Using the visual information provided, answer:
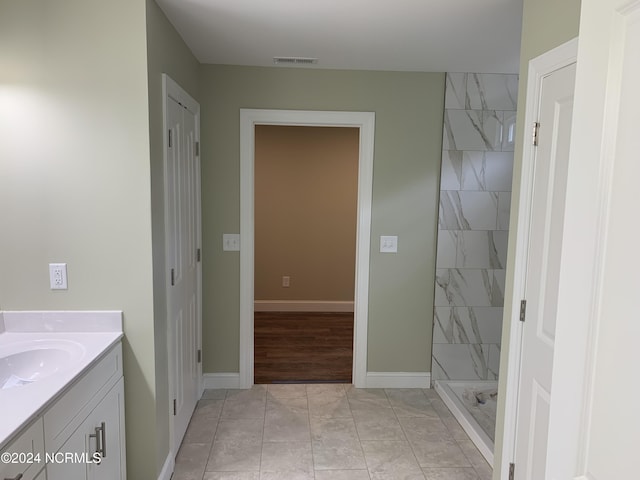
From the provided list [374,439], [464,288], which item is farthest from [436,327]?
[374,439]

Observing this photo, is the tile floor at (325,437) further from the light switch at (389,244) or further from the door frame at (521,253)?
the light switch at (389,244)

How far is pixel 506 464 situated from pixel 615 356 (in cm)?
145

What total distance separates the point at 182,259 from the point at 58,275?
74cm

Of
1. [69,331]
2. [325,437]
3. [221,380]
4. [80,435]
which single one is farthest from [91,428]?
[221,380]

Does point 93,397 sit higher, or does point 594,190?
point 594,190

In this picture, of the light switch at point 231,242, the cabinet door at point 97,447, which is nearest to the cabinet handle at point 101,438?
the cabinet door at point 97,447

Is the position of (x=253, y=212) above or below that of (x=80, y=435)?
above

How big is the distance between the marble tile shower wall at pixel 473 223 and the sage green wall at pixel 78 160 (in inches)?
87.8

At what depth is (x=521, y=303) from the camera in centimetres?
182

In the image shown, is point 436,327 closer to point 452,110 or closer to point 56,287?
point 452,110

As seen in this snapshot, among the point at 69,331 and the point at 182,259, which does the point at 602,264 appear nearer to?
the point at 69,331

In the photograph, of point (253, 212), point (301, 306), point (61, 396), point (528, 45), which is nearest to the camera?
point (61, 396)

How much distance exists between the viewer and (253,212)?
3139 millimetres

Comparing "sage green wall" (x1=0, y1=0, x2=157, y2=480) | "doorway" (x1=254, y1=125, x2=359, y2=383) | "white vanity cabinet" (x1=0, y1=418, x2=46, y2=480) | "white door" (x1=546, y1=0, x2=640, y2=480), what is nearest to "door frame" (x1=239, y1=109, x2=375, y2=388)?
"sage green wall" (x1=0, y1=0, x2=157, y2=480)
